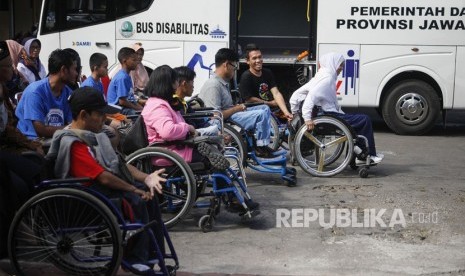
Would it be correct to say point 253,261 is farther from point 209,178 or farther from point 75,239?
point 75,239

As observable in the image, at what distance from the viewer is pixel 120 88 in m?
8.87

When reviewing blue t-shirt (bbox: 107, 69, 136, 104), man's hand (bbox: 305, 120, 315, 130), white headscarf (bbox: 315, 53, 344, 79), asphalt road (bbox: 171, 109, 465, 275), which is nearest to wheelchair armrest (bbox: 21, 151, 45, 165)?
asphalt road (bbox: 171, 109, 465, 275)

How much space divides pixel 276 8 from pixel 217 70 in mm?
5813

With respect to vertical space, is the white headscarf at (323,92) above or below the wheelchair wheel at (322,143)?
above

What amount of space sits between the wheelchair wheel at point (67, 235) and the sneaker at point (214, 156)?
1.74 metres

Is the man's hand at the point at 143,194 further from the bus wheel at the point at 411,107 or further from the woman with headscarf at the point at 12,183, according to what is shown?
the bus wheel at the point at 411,107

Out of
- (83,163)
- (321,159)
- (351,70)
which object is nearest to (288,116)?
(321,159)

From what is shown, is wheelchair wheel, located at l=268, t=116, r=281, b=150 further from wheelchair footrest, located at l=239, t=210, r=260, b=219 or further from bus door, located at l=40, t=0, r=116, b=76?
bus door, located at l=40, t=0, r=116, b=76

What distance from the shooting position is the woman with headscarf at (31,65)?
10.4m

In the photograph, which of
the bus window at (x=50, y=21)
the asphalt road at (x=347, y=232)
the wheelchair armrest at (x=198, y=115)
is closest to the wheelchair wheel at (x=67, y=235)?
the asphalt road at (x=347, y=232)

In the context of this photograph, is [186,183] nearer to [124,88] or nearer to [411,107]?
[124,88]

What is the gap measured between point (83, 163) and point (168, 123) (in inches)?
68.4

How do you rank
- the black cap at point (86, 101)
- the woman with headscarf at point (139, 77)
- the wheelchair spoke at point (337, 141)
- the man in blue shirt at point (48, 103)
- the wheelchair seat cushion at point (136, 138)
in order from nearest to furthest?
the black cap at point (86, 101) < the wheelchair seat cushion at point (136, 138) < the man in blue shirt at point (48, 103) < the wheelchair spoke at point (337, 141) < the woman with headscarf at point (139, 77)

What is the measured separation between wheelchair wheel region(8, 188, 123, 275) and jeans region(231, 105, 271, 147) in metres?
3.67
